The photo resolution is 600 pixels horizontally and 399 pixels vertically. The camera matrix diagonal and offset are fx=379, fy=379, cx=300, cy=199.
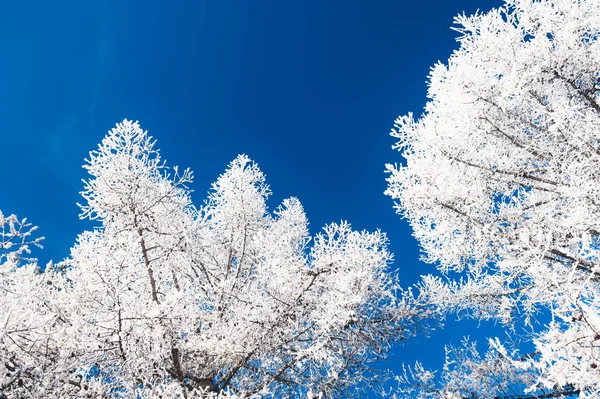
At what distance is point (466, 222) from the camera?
650 cm

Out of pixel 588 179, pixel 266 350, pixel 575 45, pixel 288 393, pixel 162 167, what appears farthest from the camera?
pixel 288 393

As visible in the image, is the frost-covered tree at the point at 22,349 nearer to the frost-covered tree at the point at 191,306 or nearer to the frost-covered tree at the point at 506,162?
the frost-covered tree at the point at 191,306

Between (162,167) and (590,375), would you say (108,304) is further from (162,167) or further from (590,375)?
(590,375)

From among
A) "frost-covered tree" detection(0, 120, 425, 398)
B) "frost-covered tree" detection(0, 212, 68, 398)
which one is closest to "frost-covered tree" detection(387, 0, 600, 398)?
"frost-covered tree" detection(0, 120, 425, 398)

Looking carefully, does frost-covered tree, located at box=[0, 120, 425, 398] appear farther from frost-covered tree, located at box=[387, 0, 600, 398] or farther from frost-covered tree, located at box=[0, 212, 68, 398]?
frost-covered tree, located at box=[387, 0, 600, 398]

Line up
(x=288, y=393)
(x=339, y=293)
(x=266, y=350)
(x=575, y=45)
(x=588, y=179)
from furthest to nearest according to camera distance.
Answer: (x=288, y=393) < (x=266, y=350) < (x=339, y=293) < (x=575, y=45) < (x=588, y=179)

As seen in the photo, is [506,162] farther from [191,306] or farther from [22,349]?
[22,349]

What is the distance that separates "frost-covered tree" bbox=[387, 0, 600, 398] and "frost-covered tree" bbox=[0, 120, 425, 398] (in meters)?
1.37

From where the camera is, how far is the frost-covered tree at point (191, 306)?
5047mm

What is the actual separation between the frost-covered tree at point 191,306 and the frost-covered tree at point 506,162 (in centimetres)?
137

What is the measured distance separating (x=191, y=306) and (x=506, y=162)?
18.5 ft

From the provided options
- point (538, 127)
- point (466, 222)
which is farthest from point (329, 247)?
point (538, 127)

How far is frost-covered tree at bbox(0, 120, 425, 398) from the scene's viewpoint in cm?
505

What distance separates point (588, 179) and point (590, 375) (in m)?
3.58
